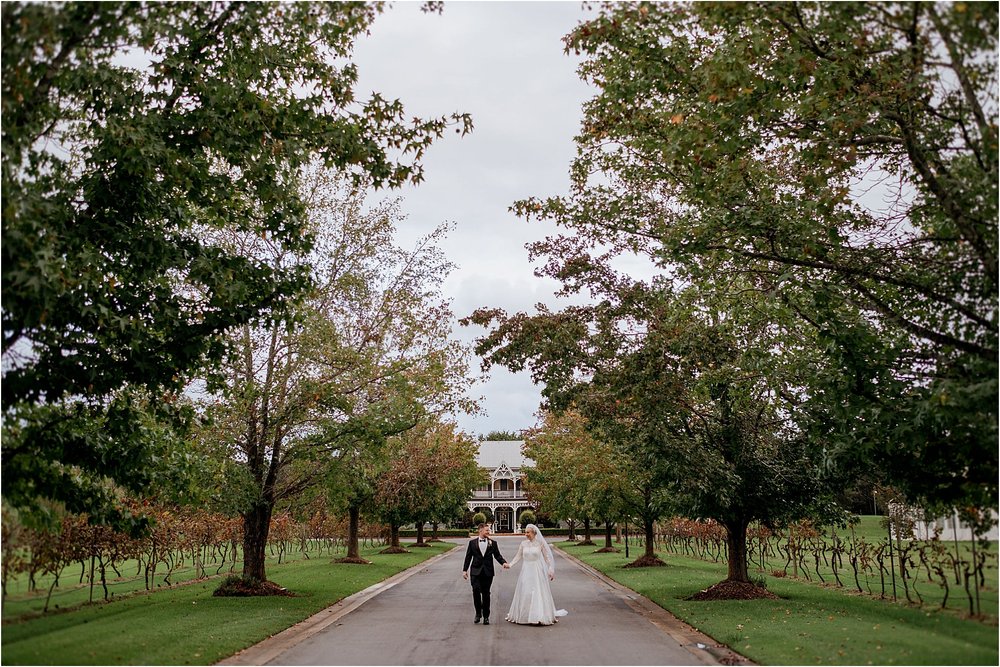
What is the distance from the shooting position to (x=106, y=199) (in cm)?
993

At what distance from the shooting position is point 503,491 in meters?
98.7

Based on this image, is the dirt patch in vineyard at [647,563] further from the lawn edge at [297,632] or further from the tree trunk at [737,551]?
the tree trunk at [737,551]

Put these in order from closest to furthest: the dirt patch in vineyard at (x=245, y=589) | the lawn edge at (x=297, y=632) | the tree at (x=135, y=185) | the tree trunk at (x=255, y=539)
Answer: the tree at (x=135, y=185) → the lawn edge at (x=297, y=632) → the dirt patch in vineyard at (x=245, y=589) → the tree trunk at (x=255, y=539)

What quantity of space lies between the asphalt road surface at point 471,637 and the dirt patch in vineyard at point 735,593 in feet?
4.46

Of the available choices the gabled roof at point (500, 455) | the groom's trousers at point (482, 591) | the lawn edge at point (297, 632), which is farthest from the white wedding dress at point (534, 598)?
the gabled roof at point (500, 455)

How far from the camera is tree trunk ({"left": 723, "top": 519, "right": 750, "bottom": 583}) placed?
1936cm

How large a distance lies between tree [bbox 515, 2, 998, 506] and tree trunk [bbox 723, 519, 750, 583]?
25.5ft

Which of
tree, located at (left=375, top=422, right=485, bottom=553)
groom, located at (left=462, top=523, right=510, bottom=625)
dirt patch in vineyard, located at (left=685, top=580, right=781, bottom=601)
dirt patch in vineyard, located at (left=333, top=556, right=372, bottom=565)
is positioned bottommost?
dirt patch in vineyard, located at (left=333, top=556, right=372, bottom=565)

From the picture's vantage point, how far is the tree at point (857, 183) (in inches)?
368

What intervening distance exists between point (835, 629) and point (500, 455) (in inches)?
3634

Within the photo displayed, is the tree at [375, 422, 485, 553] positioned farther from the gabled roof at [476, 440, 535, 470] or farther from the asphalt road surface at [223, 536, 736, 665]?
the gabled roof at [476, 440, 535, 470]

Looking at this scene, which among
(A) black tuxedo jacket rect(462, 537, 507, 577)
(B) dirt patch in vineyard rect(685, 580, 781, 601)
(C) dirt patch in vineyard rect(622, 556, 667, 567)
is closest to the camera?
(A) black tuxedo jacket rect(462, 537, 507, 577)

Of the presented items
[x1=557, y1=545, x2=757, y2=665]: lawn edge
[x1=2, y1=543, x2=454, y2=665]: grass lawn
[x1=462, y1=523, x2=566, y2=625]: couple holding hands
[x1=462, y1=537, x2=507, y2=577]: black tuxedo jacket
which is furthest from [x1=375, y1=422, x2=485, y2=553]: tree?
[x1=462, y1=523, x2=566, y2=625]: couple holding hands

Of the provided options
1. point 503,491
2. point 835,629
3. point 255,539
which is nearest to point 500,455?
point 503,491
